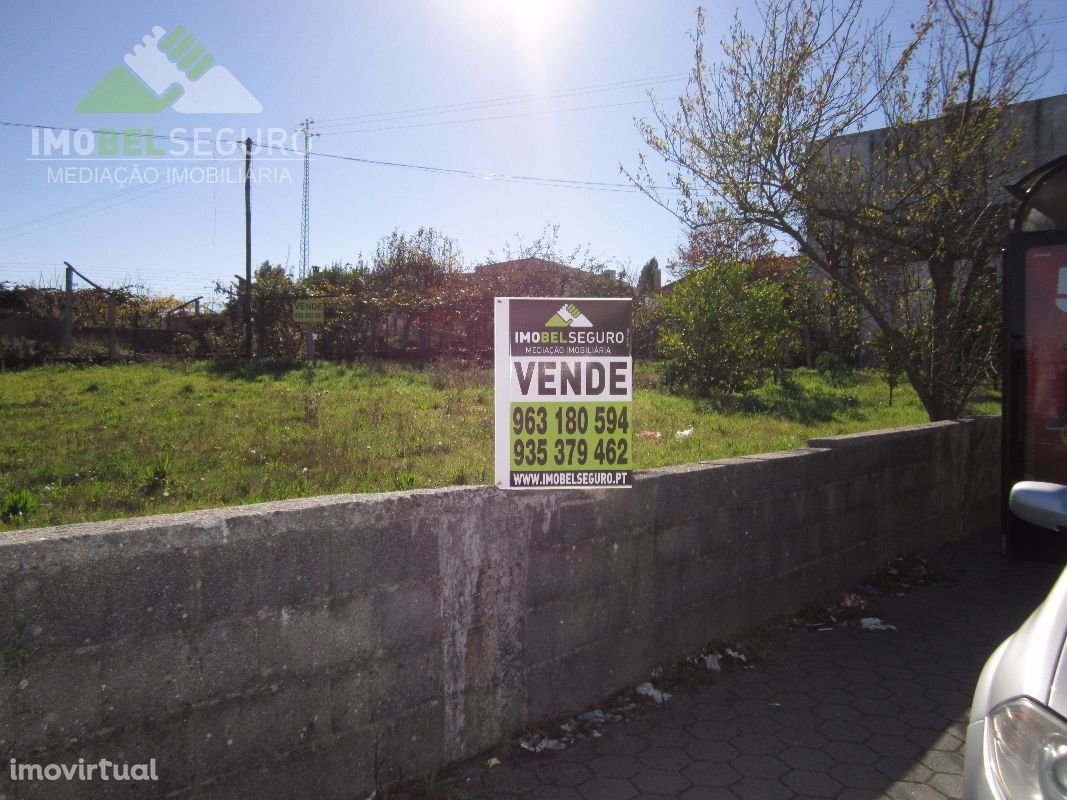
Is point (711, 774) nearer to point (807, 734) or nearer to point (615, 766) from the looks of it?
point (615, 766)

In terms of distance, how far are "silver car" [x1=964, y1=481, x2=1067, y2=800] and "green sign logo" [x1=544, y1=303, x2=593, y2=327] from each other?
224cm

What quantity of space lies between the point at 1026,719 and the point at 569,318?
247 centimetres

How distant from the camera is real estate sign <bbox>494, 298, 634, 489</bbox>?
3797mm

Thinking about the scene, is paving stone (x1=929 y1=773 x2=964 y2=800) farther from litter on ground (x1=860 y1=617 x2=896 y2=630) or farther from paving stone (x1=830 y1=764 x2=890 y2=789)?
litter on ground (x1=860 y1=617 x2=896 y2=630)

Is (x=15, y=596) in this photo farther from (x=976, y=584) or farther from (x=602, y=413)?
(x=976, y=584)

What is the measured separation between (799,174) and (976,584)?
14.4ft

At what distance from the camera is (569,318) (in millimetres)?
3883

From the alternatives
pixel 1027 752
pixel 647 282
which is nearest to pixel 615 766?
pixel 1027 752

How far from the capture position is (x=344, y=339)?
17750 mm

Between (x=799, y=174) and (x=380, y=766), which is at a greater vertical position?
(x=799, y=174)

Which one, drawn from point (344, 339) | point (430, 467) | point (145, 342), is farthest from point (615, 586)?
point (145, 342)

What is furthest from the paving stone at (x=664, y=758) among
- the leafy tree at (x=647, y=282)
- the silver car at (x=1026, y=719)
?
the leafy tree at (x=647, y=282)

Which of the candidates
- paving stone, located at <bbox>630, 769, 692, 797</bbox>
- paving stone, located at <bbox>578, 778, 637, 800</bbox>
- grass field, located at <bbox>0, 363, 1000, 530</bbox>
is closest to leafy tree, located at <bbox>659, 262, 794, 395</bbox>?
grass field, located at <bbox>0, 363, 1000, 530</bbox>

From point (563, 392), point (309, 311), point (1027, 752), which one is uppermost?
point (309, 311)
